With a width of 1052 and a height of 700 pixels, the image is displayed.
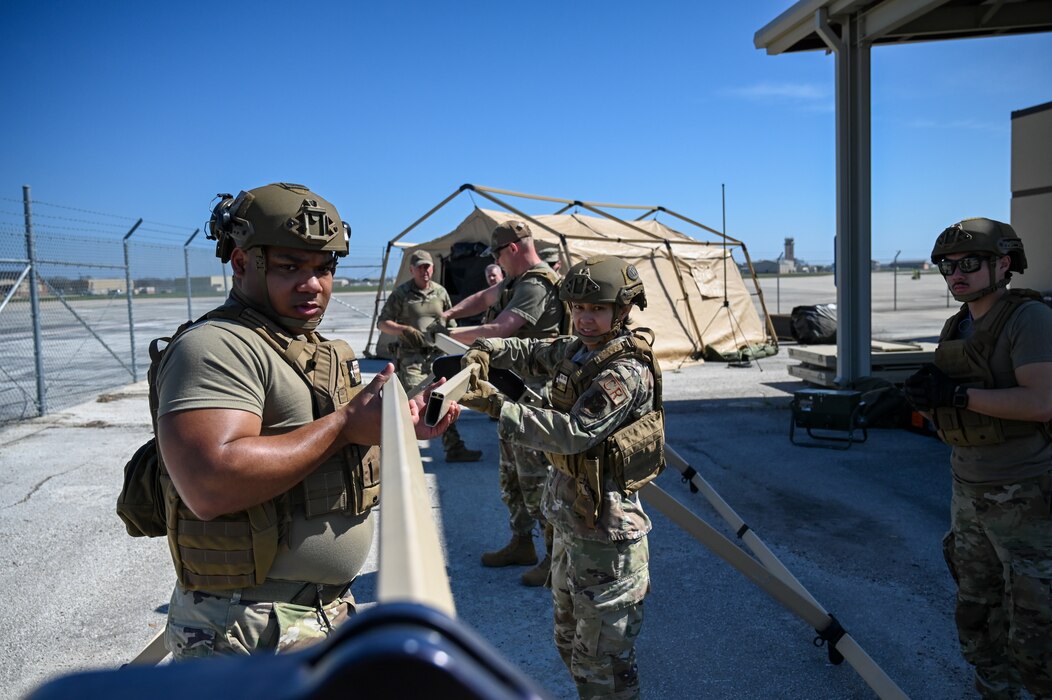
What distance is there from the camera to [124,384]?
41.9ft

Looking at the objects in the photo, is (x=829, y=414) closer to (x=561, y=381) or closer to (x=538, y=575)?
(x=538, y=575)

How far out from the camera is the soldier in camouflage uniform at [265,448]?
169 centimetres

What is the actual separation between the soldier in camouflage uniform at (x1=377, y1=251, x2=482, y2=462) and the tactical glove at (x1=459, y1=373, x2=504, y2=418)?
14.2 ft

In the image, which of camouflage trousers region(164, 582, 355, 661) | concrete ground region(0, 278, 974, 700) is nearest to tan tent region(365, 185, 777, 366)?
concrete ground region(0, 278, 974, 700)

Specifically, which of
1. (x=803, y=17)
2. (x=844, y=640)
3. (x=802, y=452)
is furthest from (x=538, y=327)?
(x=803, y=17)

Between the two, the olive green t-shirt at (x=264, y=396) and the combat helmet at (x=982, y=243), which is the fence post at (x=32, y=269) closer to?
the olive green t-shirt at (x=264, y=396)

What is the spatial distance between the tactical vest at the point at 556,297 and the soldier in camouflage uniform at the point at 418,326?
83.3 inches

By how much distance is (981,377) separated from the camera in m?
3.11

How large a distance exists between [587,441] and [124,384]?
485 inches

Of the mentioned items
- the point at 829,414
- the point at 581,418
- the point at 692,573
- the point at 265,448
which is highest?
the point at 265,448

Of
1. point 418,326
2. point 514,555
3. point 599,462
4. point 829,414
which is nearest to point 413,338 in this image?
point 418,326

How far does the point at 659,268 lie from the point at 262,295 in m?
12.9

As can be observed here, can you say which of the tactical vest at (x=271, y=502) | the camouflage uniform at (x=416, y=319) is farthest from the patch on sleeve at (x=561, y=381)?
the camouflage uniform at (x=416, y=319)

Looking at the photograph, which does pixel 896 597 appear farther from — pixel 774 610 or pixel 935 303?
pixel 935 303
